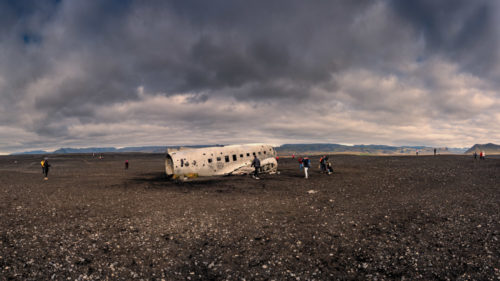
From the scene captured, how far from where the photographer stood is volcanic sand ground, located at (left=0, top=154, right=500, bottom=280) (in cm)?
842

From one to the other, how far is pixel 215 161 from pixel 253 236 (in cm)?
2054

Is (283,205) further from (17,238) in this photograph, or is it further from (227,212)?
(17,238)

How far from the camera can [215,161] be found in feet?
103

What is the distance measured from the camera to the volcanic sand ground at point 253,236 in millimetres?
8422

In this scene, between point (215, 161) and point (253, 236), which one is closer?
point (253, 236)

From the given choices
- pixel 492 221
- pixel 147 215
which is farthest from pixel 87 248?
pixel 492 221

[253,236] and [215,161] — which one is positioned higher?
[215,161]

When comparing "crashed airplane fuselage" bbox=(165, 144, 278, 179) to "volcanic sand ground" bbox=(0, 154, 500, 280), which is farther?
"crashed airplane fuselage" bbox=(165, 144, 278, 179)

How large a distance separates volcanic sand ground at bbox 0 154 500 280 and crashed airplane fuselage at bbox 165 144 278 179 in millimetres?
9668

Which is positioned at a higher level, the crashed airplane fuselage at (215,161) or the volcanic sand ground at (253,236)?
the crashed airplane fuselage at (215,161)

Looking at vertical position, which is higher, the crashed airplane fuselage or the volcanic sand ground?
the crashed airplane fuselage

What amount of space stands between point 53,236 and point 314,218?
47.8 ft

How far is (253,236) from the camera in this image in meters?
11.6

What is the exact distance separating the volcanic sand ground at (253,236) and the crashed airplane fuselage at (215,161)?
9.67m
